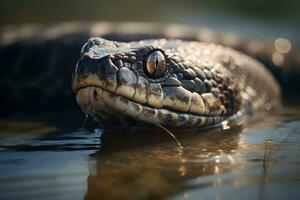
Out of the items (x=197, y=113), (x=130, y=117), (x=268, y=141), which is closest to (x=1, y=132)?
(x=130, y=117)

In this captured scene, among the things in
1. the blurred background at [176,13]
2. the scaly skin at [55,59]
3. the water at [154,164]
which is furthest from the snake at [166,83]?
the blurred background at [176,13]

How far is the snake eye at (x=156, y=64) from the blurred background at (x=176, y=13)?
698cm

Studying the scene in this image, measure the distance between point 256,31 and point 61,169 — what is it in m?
8.80

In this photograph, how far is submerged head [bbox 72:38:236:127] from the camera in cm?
392

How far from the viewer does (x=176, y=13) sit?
1429 cm

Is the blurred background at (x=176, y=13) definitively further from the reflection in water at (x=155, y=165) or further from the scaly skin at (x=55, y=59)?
the reflection in water at (x=155, y=165)

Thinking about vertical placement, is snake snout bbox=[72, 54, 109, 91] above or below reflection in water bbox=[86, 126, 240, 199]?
above

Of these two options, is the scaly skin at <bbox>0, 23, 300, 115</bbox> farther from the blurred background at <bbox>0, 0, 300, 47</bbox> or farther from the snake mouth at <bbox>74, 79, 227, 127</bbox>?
the blurred background at <bbox>0, 0, 300, 47</bbox>

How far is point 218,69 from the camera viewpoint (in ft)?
16.1

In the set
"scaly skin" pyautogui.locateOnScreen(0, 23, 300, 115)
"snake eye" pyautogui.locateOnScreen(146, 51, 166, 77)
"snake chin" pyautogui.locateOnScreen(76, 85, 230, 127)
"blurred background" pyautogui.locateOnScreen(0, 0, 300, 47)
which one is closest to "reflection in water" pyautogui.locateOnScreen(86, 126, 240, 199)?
"snake chin" pyautogui.locateOnScreen(76, 85, 230, 127)

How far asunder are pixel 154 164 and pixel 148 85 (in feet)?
3.18

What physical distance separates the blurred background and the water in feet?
23.8

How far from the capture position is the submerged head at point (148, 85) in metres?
3.92

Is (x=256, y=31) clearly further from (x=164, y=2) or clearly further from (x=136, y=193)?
(x=136, y=193)
